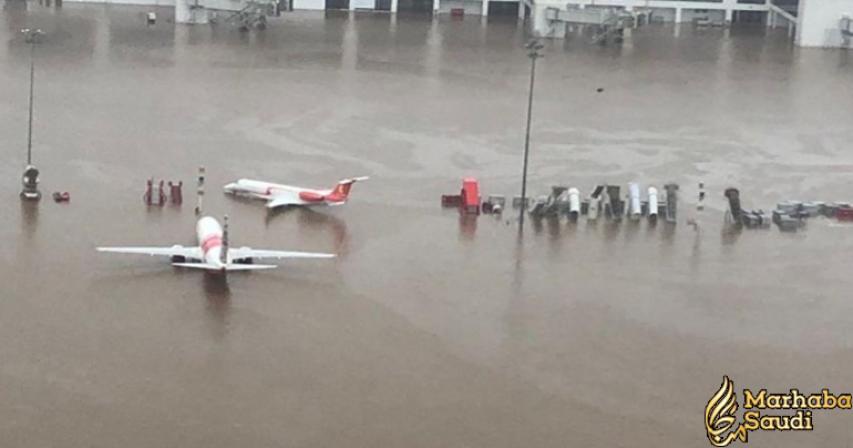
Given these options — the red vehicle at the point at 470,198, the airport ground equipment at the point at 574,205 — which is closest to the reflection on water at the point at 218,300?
the red vehicle at the point at 470,198

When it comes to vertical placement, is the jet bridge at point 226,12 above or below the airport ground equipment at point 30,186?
above

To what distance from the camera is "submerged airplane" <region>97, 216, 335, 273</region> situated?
71.9 feet

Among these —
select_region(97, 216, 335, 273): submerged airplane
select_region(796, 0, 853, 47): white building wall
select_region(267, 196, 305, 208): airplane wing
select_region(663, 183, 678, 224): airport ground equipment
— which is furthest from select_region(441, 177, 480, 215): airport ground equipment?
select_region(796, 0, 853, 47): white building wall

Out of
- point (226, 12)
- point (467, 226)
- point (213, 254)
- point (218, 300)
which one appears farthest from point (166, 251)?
point (226, 12)

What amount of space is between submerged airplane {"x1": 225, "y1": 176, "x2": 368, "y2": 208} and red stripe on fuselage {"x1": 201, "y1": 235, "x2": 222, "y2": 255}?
3.39 m

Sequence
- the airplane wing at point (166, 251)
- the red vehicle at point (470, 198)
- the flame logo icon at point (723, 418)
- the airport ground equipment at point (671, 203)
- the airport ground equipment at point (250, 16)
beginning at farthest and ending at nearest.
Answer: the airport ground equipment at point (250, 16) → the airport ground equipment at point (671, 203) → the red vehicle at point (470, 198) → the airplane wing at point (166, 251) → the flame logo icon at point (723, 418)

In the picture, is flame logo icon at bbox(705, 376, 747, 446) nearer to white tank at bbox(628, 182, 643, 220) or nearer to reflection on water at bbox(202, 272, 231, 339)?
reflection on water at bbox(202, 272, 231, 339)

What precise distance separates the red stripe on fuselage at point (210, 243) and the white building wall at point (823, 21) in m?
26.2

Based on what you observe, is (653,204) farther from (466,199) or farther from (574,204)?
(466,199)

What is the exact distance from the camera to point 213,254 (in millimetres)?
21953

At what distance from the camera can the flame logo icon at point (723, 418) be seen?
17.4 meters

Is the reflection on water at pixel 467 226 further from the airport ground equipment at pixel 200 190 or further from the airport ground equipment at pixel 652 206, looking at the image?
the airport ground equipment at pixel 200 190

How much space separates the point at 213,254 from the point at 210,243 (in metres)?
0.38

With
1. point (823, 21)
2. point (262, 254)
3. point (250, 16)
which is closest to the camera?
point (262, 254)
